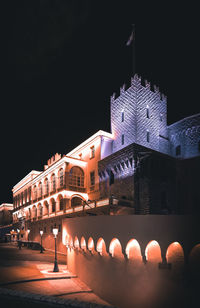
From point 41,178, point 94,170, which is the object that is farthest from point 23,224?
point 94,170

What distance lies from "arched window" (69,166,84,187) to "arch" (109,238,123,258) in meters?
21.7

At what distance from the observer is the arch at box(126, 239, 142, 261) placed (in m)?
14.8

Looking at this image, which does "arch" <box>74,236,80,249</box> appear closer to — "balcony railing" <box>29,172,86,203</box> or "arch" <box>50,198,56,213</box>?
"balcony railing" <box>29,172,86,203</box>

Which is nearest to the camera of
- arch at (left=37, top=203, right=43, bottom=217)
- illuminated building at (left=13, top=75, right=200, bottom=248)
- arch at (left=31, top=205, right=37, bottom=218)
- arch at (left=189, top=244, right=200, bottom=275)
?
arch at (left=189, top=244, right=200, bottom=275)

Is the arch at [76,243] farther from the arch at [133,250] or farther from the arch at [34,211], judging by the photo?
the arch at [34,211]

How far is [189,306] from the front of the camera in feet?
42.8

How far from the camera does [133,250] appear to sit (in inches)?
598

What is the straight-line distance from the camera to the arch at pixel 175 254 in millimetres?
13336

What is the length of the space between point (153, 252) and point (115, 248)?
2848 mm

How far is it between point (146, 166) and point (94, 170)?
9.65 meters

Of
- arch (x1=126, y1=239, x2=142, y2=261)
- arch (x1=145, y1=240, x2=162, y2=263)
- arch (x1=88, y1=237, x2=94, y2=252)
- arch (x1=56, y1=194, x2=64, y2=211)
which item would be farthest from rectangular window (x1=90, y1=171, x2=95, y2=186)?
arch (x1=145, y1=240, x2=162, y2=263)

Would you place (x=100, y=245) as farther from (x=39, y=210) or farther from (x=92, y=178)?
(x=39, y=210)

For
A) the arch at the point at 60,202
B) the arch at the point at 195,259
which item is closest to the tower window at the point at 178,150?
the arch at the point at 60,202

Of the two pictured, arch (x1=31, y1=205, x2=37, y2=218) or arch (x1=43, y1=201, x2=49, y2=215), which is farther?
arch (x1=31, y1=205, x2=37, y2=218)
